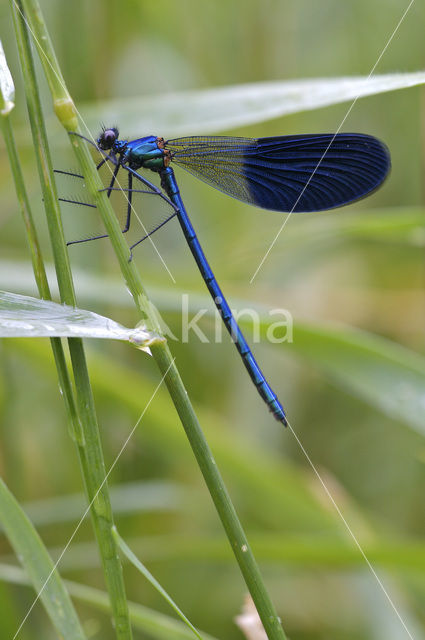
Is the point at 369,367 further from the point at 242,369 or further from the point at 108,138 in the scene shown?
the point at 242,369

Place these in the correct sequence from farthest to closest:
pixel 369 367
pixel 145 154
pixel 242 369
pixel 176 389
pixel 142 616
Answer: pixel 242 369
pixel 145 154
pixel 369 367
pixel 142 616
pixel 176 389

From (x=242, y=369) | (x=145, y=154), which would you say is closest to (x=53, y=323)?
(x=145, y=154)

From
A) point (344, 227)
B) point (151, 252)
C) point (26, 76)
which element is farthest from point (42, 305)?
point (151, 252)

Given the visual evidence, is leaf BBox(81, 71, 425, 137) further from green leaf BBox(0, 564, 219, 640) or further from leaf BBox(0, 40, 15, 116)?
green leaf BBox(0, 564, 219, 640)

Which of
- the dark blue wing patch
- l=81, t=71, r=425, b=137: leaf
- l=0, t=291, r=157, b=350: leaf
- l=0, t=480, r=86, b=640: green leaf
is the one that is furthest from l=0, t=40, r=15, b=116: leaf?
the dark blue wing patch

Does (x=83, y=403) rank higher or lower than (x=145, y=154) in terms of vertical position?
lower
